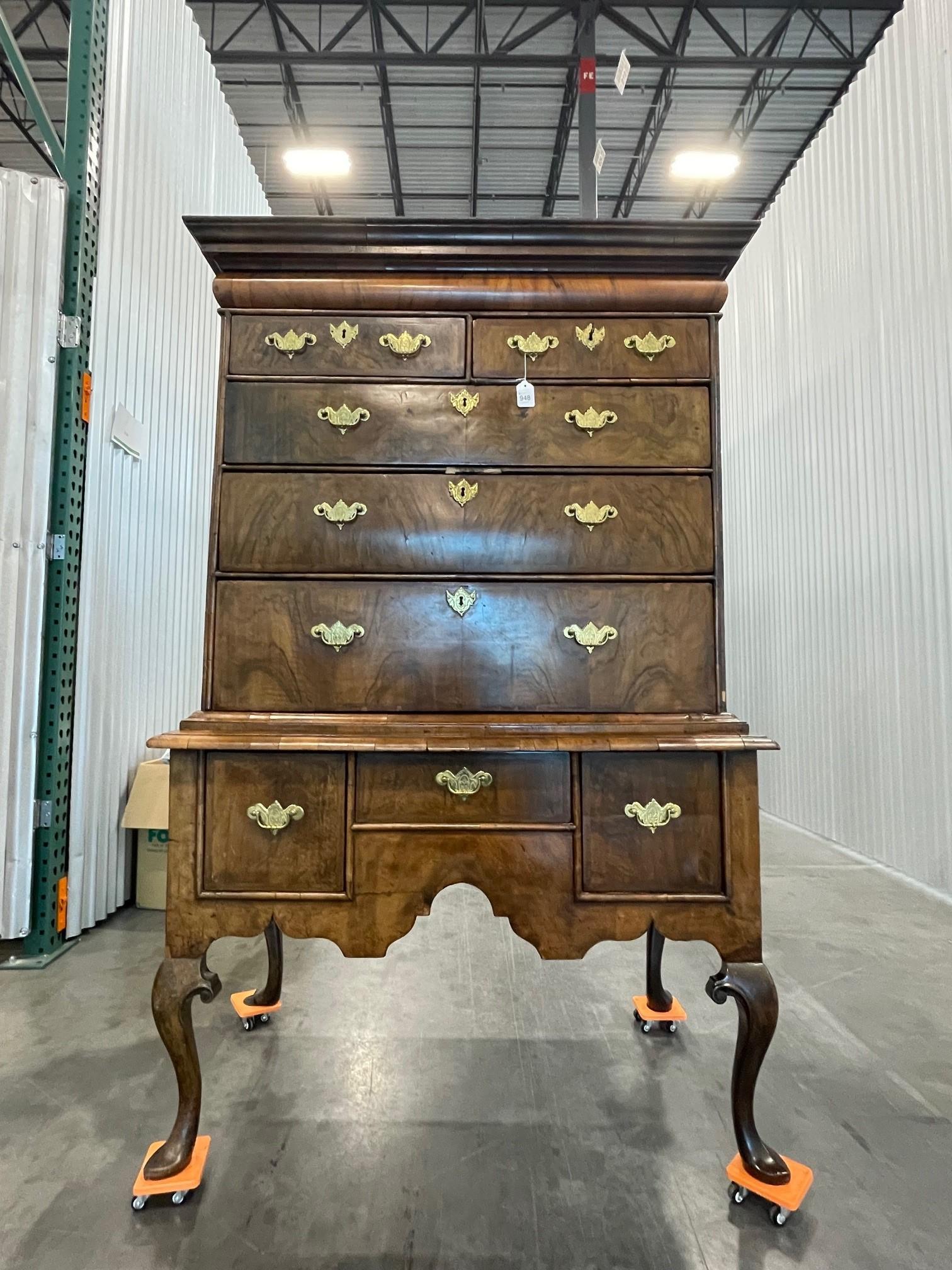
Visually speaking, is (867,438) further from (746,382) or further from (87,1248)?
(87,1248)

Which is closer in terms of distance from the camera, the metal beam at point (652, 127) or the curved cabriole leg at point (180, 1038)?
the curved cabriole leg at point (180, 1038)

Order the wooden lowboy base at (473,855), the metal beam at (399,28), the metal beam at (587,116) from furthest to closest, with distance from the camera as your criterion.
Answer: the metal beam at (399,28) < the metal beam at (587,116) < the wooden lowboy base at (473,855)

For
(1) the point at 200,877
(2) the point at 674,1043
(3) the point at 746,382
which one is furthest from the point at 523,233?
(3) the point at 746,382

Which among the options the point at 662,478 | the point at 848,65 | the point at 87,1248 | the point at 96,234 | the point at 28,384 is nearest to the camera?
the point at 87,1248

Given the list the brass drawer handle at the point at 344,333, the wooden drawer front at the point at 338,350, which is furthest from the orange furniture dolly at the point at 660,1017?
the brass drawer handle at the point at 344,333

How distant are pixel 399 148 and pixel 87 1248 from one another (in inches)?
348

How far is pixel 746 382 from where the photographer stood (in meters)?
5.63

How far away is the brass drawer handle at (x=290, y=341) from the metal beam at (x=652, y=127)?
647cm

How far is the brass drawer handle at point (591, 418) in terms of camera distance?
1574mm

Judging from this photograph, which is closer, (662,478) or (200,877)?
(200,877)

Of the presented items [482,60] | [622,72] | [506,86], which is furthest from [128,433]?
[506,86]

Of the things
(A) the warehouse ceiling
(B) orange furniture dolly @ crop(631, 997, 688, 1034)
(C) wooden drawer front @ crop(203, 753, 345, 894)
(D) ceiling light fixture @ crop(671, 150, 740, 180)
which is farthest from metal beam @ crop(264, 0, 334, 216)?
(B) orange furniture dolly @ crop(631, 997, 688, 1034)

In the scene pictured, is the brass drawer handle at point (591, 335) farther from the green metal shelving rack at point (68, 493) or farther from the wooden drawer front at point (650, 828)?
the green metal shelving rack at point (68, 493)

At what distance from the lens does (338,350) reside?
1596mm
